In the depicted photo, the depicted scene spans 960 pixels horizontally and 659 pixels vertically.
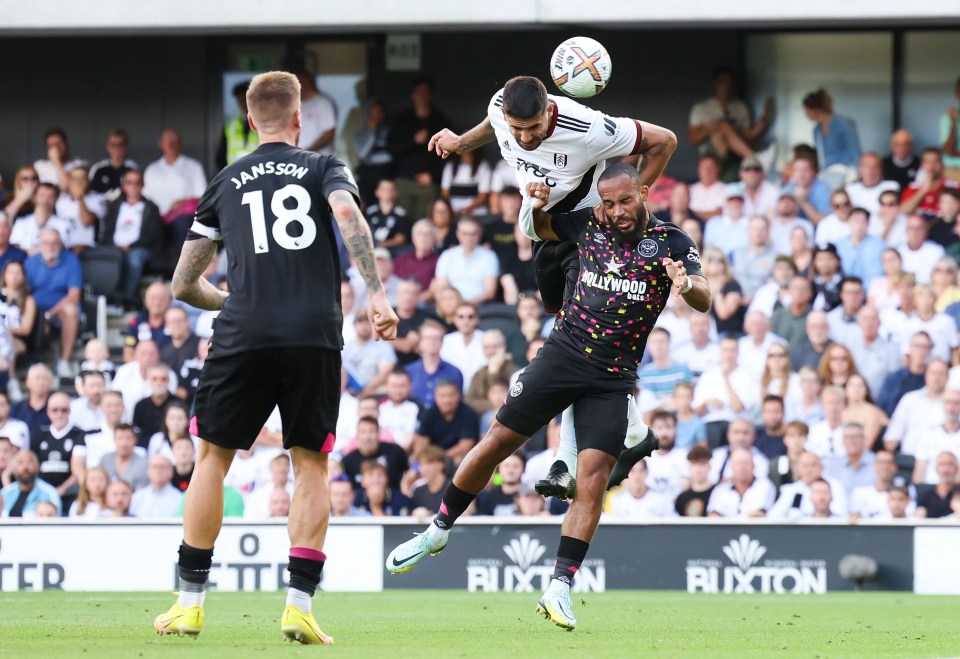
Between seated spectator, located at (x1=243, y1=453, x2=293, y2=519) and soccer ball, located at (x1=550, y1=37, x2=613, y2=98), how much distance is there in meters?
6.00

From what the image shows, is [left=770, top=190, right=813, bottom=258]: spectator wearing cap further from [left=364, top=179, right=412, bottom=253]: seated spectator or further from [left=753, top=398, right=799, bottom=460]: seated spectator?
[left=364, top=179, right=412, bottom=253]: seated spectator

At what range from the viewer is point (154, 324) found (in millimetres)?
16656

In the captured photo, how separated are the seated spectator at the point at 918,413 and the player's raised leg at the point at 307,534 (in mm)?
8531

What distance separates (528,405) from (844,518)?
5.57 meters

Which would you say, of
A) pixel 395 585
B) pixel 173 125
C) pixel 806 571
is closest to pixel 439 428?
pixel 395 585

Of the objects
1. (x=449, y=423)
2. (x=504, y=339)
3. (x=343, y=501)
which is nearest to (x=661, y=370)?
(x=504, y=339)

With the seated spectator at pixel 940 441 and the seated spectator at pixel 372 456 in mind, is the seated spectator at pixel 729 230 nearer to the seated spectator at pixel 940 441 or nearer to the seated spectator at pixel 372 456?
the seated spectator at pixel 940 441

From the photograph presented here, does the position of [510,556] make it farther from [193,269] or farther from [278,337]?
[278,337]

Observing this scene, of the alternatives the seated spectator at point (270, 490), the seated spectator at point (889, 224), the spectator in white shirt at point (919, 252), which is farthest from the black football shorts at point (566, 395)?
the seated spectator at point (889, 224)

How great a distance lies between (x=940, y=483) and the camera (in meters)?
14.0

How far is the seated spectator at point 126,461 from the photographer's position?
48.7 ft

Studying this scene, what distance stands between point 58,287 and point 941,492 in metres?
9.30

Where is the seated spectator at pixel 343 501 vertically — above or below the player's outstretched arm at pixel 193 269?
below

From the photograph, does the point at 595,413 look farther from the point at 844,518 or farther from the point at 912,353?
the point at 912,353
